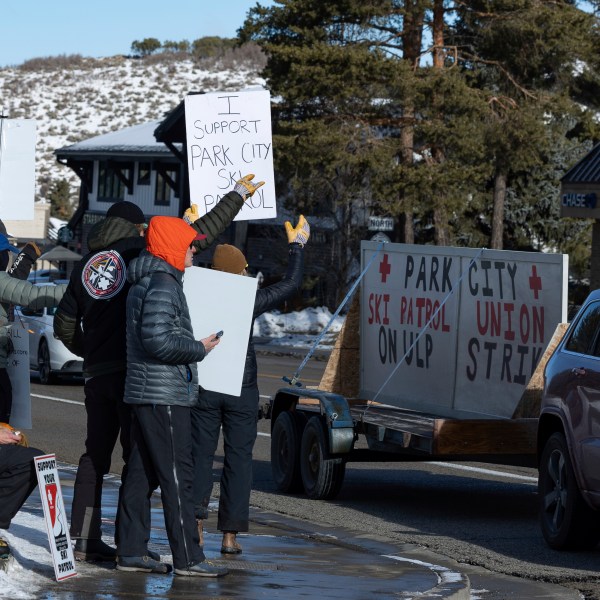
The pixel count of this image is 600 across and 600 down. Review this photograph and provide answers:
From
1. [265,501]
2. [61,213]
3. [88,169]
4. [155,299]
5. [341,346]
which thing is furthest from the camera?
[61,213]

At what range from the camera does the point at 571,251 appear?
46.4 m

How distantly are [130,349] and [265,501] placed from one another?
4557mm

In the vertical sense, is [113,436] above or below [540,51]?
below

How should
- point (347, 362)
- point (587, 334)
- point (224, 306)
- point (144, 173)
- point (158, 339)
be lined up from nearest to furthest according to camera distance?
point (158, 339) < point (224, 306) < point (587, 334) < point (347, 362) < point (144, 173)

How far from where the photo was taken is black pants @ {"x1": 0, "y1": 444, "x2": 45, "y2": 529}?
7.37 m

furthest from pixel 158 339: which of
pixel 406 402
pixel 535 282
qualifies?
pixel 406 402

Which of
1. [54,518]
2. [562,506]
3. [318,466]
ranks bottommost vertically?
[318,466]

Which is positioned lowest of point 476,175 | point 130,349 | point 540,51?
point 130,349

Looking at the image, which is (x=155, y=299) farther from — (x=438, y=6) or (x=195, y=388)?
(x=438, y=6)

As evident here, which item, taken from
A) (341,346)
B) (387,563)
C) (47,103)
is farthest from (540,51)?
(47,103)

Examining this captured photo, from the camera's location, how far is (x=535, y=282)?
1120 centimetres

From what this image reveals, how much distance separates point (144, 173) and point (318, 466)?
168ft

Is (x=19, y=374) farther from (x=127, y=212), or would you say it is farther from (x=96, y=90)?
(x=96, y=90)

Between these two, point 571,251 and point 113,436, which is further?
point 571,251
